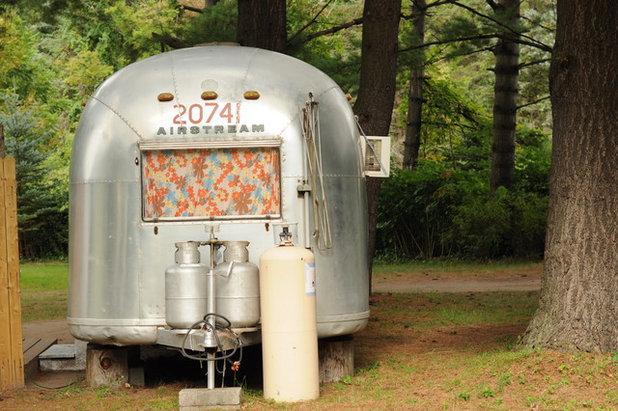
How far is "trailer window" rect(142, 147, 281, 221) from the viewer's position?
789 cm

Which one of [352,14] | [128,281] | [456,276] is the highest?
[352,14]

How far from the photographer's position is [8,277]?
8562 millimetres

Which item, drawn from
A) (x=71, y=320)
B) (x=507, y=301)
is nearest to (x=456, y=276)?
(x=507, y=301)

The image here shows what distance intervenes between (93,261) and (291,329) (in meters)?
1.76

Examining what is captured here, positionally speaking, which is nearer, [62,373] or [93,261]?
[93,261]

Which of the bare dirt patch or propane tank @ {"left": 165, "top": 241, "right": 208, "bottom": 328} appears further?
the bare dirt patch

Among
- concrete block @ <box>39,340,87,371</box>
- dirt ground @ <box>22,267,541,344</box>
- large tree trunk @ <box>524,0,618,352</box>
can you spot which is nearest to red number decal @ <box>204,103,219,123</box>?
large tree trunk @ <box>524,0,618,352</box>

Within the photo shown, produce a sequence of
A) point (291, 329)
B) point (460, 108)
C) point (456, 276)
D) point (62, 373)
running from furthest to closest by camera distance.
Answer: point (460, 108), point (456, 276), point (62, 373), point (291, 329)

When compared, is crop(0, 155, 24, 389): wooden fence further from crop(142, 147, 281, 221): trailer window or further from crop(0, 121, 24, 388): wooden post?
crop(142, 147, 281, 221): trailer window

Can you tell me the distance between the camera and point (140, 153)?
7914 mm

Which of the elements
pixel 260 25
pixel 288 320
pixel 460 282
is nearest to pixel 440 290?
pixel 460 282

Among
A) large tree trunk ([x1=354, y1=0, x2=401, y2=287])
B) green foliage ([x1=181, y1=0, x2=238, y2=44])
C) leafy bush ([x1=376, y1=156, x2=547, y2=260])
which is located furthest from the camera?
leafy bush ([x1=376, y1=156, x2=547, y2=260])

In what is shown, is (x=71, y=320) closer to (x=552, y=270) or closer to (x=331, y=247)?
(x=331, y=247)

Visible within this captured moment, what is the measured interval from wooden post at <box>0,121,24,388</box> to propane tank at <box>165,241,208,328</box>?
1.84 metres
